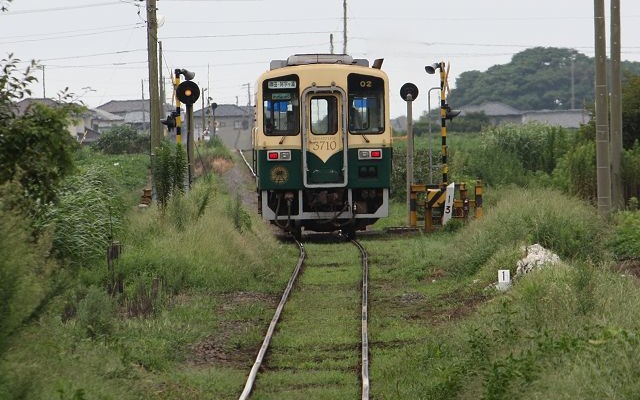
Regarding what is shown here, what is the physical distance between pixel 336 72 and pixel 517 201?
436 centimetres

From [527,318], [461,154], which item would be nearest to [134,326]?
[527,318]

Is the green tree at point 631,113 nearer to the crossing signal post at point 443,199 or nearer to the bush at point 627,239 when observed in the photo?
the crossing signal post at point 443,199

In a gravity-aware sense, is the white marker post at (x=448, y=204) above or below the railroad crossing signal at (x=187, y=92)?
below

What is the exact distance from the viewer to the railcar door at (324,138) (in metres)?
22.2

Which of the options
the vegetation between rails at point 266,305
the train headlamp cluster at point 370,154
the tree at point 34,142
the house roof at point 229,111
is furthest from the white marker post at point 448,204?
the house roof at point 229,111

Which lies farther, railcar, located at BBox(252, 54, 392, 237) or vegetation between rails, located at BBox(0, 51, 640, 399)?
railcar, located at BBox(252, 54, 392, 237)

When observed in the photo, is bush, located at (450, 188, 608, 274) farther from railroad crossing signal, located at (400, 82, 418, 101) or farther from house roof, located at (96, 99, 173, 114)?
house roof, located at (96, 99, 173, 114)

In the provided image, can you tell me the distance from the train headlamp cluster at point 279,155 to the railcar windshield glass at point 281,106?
354 mm

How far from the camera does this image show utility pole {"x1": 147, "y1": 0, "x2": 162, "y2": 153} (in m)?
24.2

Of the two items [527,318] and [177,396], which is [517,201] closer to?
[527,318]

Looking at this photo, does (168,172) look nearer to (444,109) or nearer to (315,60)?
(315,60)

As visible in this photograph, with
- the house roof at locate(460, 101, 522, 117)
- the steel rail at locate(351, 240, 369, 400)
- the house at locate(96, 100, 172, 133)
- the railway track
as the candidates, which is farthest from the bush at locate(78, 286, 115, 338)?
the house at locate(96, 100, 172, 133)

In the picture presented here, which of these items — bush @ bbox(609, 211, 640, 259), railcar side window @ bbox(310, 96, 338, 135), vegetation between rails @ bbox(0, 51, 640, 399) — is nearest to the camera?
vegetation between rails @ bbox(0, 51, 640, 399)

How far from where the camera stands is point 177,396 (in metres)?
8.99
